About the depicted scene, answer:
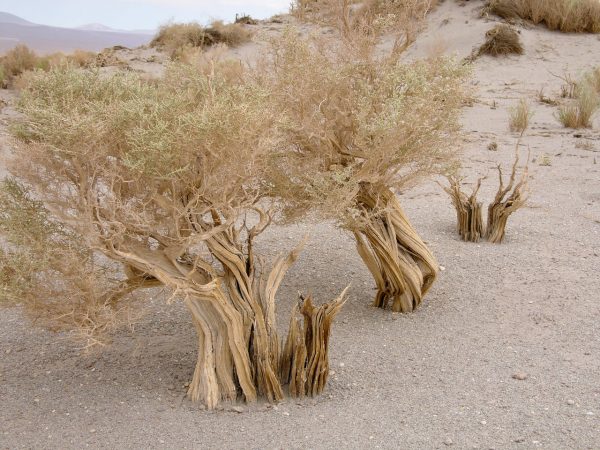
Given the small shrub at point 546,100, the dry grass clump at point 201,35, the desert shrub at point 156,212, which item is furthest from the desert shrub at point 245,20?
the desert shrub at point 156,212

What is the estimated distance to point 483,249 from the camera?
22.1 ft

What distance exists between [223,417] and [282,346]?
1.96 feet

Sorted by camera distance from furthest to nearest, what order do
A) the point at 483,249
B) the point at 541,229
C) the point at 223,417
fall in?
the point at 541,229, the point at 483,249, the point at 223,417

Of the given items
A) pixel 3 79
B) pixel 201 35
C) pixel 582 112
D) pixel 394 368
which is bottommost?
pixel 394 368

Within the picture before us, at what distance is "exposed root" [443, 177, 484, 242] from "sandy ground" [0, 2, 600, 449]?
0.13m

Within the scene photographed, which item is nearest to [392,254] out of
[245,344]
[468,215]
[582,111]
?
[245,344]

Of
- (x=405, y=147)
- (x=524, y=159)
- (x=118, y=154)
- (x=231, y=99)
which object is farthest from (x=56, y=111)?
(x=524, y=159)

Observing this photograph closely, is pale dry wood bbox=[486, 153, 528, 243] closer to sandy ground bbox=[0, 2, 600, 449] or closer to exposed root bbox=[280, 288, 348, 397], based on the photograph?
sandy ground bbox=[0, 2, 600, 449]

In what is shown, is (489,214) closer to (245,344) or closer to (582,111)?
(245,344)

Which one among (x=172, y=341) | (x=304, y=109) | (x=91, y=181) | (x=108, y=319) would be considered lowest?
(x=172, y=341)

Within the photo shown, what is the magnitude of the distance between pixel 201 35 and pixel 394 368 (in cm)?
1531

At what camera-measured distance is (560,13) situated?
54.2 feet

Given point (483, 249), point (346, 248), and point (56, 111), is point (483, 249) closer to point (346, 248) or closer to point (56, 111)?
point (346, 248)

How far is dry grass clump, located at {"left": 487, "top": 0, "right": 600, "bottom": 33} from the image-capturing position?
54.3 ft
